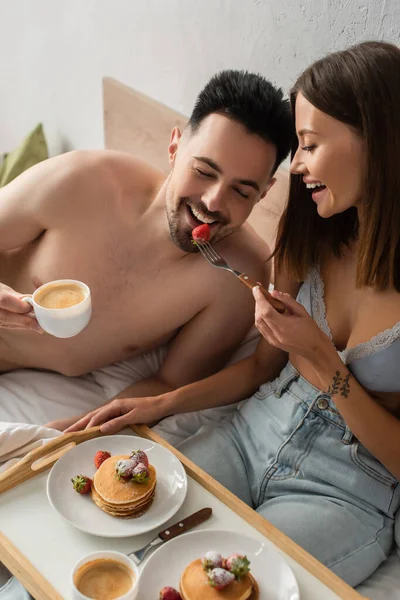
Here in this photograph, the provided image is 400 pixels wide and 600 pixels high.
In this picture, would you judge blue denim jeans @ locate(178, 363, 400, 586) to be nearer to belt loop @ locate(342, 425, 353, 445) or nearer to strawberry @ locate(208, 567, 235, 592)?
belt loop @ locate(342, 425, 353, 445)

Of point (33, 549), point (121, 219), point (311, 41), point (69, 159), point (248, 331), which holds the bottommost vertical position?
point (248, 331)

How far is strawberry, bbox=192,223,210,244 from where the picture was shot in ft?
5.56

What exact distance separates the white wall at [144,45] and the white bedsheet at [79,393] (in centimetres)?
84

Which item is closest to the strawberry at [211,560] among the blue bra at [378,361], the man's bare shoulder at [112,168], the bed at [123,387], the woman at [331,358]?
the woman at [331,358]

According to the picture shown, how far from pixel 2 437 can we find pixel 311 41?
50.7 inches

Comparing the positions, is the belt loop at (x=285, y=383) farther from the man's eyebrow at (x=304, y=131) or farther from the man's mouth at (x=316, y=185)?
the man's eyebrow at (x=304, y=131)

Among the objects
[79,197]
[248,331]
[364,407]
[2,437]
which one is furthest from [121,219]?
[364,407]

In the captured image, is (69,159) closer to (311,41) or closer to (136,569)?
(311,41)

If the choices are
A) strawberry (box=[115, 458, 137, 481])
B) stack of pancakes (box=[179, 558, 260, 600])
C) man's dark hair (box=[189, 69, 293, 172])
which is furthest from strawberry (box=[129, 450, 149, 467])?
man's dark hair (box=[189, 69, 293, 172])

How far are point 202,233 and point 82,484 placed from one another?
0.68 metres

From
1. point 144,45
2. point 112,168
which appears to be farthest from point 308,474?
point 144,45

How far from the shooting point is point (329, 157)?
1351 mm

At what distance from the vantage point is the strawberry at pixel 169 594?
110 cm

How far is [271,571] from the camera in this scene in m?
1.17
